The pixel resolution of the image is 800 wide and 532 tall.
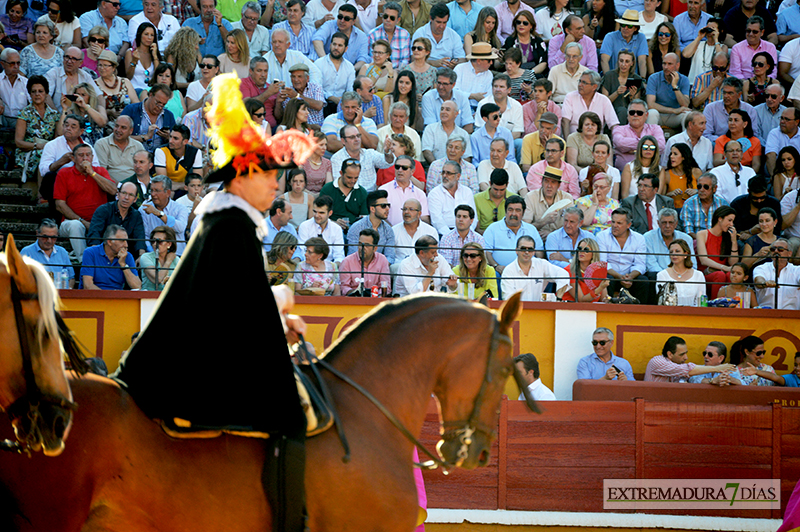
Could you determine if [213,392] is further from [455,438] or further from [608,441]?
[608,441]

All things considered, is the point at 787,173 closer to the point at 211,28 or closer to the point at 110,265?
the point at 211,28

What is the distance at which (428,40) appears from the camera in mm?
10750

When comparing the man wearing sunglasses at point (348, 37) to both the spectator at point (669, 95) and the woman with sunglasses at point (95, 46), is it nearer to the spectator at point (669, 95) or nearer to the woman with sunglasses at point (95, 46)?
the woman with sunglasses at point (95, 46)

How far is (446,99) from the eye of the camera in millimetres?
10531

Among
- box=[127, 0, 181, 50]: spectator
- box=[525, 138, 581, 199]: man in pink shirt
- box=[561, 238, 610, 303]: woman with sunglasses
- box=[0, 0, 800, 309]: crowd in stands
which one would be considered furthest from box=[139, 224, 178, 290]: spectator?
box=[525, 138, 581, 199]: man in pink shirt

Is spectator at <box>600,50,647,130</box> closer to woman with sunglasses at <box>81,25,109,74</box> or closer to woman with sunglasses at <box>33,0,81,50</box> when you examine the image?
woman with sunglasses at <box>81,25,109,74</box>

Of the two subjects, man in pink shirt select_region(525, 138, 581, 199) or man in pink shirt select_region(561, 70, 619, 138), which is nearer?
man in pink shirt select_region(525, 138, 581, 199)

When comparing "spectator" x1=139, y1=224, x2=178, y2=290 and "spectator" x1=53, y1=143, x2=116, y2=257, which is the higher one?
"spectator" x1=53, y1=143, x2=116, y2=257

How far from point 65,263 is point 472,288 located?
368 cm

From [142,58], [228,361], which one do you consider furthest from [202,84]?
[228,361]

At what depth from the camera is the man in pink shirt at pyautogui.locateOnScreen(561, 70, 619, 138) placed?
10.5 meters

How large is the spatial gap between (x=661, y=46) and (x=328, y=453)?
31.5 feet

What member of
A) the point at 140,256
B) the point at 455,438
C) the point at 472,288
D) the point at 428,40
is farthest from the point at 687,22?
the point at 455,438

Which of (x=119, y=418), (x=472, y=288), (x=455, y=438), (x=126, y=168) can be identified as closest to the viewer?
(x=119, y=418)
